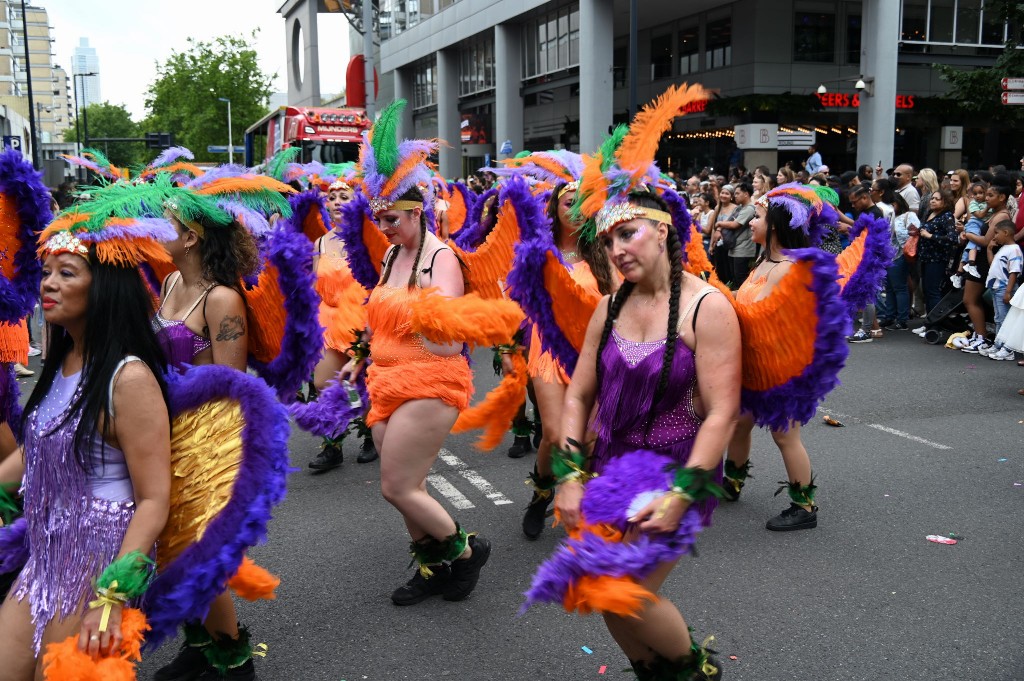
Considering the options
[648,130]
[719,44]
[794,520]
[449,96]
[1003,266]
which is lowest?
Result: [794,520]

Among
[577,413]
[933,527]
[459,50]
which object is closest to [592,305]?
[577,413]

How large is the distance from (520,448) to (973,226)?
638cm

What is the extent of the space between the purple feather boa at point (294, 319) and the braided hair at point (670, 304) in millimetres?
1380

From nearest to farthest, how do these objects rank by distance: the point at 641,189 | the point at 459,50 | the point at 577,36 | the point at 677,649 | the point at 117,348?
the point at 117,348, the point at 677,649, the point at 641,189, the point at 577,36, the point at 459,50

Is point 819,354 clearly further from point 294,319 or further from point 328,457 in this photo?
point 328,457

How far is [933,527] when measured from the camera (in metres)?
5.09

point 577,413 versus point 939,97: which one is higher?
point 939,97

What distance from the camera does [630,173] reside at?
9.57 ft

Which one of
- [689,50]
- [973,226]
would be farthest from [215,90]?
[973,226]

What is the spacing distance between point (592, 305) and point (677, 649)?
1.69 meters

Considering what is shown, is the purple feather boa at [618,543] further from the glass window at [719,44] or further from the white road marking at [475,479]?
the glass window at [719,44]

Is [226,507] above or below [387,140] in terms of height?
below

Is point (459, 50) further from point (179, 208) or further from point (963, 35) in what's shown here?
point (179, 208)

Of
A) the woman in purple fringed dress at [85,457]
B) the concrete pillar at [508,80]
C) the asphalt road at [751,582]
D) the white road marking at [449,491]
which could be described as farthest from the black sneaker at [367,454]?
the concrete pillar at [508,80]
